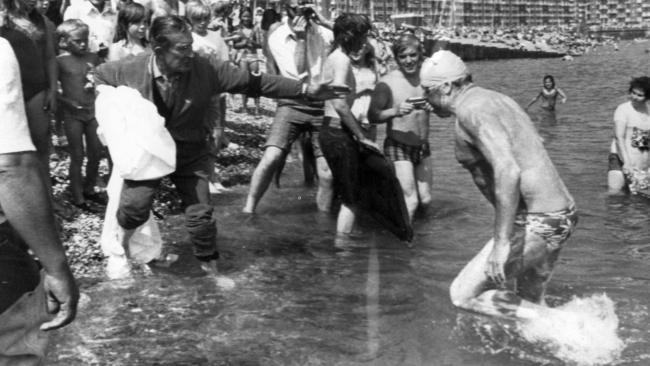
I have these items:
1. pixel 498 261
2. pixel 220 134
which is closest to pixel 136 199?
pixel 498 261

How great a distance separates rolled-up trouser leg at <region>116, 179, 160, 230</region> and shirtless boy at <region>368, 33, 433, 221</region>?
9.14 ft

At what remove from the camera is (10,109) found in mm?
3029

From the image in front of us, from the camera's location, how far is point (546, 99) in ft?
80.0

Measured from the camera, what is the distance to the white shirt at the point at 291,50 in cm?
924

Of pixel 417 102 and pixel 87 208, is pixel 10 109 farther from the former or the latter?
pixel 87 208

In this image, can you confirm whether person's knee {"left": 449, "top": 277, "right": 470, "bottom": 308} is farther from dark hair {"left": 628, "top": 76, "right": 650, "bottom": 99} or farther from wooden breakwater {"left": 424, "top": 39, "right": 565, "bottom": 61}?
wooden breakwater {"left": 424, "top": 39, "right": 565, "bottom": 61}

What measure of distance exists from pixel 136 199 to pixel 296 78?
3.21 meters

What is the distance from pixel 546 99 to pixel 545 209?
64.1ft

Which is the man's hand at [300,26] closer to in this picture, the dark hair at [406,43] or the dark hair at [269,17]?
the dark hair at [406,43]

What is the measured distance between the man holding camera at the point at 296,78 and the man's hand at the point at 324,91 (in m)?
2.29

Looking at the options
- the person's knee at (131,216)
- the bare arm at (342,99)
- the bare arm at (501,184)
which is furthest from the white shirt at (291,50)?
the bare arm at (501,184)

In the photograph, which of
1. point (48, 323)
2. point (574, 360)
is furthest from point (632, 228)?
point (48, 323)

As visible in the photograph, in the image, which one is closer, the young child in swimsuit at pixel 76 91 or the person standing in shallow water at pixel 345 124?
the person standing in shallow water at pixel 345 124

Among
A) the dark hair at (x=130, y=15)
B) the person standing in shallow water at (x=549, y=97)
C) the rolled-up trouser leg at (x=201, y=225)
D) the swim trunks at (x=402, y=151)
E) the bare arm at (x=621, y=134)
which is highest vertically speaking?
the dark hair at (x=130, y=15)
